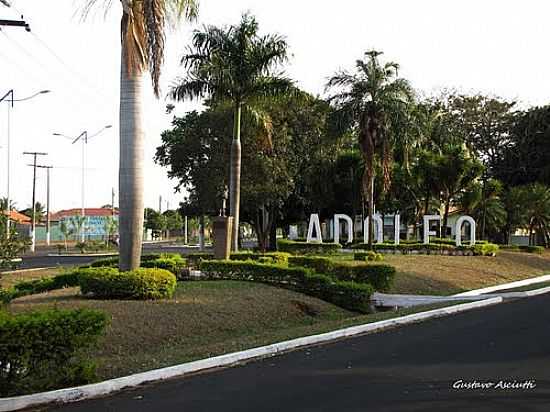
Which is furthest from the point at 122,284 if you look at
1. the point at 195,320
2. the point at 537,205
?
the point at 537,205

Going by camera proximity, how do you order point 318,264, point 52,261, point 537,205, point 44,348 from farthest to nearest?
point 537,205, point 52,261, point 318,264, point 44,348

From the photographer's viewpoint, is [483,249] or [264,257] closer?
[264,257]

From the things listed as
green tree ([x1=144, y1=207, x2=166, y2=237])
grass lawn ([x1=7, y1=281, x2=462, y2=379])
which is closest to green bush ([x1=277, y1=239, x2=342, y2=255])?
grass lawn ([x1=7, y1=281, x2=462, y2=379])

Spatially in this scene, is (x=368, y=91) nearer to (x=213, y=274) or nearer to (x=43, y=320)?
(x=213, y=274)

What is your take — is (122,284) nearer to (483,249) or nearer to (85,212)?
(483,249)

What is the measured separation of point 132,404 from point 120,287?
691 centimetres

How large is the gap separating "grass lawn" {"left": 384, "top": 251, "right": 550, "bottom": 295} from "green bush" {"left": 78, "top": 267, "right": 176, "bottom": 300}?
9.85 meters

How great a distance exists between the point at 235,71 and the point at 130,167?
1245cm

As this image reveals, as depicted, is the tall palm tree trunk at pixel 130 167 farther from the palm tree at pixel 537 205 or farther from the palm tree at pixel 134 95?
the palm tree at pixel 537 205

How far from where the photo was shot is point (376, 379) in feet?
29.1

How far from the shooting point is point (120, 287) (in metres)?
14.6

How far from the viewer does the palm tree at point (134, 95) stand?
1511 cm

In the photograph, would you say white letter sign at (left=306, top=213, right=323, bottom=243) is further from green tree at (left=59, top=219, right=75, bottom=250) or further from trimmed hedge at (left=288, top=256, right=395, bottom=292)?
green tree at (left=59, top=219, right=75, bottom=250)

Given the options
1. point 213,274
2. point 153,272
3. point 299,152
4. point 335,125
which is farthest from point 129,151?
point 299,152
